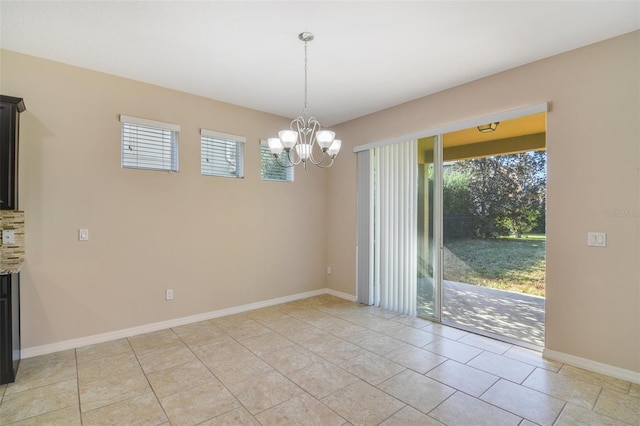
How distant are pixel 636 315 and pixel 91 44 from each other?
17.1 ft

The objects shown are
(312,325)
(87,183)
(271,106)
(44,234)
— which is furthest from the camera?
(271,106)

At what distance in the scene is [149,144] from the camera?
12.0 ft

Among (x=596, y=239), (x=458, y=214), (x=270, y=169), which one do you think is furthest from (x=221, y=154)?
(x=596, y=239)

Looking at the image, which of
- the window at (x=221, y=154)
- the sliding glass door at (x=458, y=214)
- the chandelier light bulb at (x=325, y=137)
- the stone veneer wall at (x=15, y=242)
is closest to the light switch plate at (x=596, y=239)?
the sliding glass door at (x=458, y=214)

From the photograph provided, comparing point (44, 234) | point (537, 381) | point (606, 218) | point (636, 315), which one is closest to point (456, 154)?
point (606, 218)

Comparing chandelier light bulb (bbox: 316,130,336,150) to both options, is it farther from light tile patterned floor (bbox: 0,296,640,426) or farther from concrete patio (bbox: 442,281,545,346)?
concrete patio (bbox: 442,281,545,346)

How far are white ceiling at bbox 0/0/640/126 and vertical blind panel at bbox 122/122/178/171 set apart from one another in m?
0.57

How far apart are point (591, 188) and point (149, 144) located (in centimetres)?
458

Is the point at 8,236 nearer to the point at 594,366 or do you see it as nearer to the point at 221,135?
the point at 221,135

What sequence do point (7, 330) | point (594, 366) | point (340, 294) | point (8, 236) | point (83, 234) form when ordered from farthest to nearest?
point (340, 294), point (83, 234), point (8, 236), point (594, 366), point (7, 330)

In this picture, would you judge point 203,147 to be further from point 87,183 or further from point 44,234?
point 44,234

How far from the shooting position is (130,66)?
10.4 ft

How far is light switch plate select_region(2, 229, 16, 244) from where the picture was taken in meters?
2.85

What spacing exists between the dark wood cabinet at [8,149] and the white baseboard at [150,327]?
1412mm
